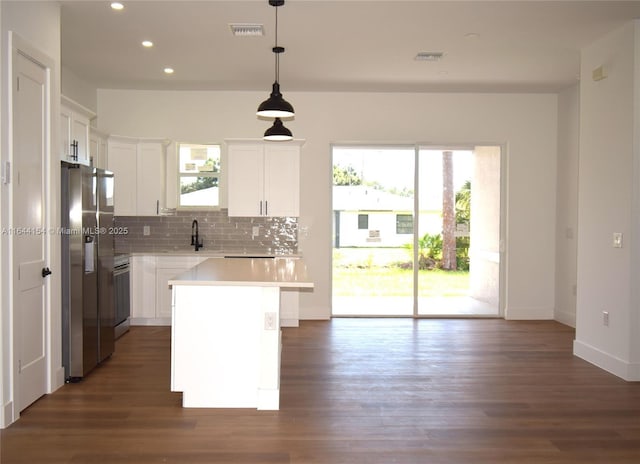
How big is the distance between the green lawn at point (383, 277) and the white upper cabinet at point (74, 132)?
11.8ft

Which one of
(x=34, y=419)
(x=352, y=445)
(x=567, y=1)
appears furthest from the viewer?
(x=567, y=1)

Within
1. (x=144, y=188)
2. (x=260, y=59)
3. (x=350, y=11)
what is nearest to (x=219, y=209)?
(x=144, y=188)

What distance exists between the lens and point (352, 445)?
3.44 m

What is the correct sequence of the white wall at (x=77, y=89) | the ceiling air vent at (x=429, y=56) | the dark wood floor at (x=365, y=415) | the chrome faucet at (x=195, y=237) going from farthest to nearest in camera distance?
the chrome faucet at (x=195, y=237), the white wall at (x=77, y=89), the ceiling air vent at (x=429, y=56), the dark wood floor at (x=365, y=415)

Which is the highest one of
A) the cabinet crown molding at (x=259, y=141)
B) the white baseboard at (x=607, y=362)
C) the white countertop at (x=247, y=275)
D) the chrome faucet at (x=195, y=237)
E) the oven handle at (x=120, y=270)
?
the cabinet crown molding at (x=259, y=141)

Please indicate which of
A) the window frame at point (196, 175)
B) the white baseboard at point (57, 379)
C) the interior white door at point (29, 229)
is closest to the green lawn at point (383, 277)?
the window frame at point (196, 175)

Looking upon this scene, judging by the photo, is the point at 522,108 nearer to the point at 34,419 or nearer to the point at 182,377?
the point at 182,377

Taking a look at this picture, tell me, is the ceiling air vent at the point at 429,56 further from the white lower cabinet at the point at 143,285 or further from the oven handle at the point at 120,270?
the oven handle at the point at 120,270

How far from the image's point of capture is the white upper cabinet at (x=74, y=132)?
518 cm

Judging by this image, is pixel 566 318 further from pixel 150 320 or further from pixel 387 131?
pixel 150 320

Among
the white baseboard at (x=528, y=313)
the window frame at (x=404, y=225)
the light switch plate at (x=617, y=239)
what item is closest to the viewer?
the light switch plate at (x=617, y=239)

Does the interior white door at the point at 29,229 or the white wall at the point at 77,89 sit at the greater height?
the white wall at the point at 77,89

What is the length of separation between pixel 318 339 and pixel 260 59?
3212 millimetres

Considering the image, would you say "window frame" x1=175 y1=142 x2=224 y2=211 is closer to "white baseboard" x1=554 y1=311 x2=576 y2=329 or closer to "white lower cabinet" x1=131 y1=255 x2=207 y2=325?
"white lower cabinet" x1=131 y1=255 x2=207 y2=325
